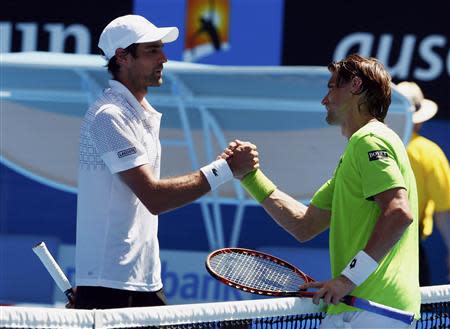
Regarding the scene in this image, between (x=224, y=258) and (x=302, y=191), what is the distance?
3.82 metres

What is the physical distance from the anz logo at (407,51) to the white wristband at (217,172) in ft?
11.9

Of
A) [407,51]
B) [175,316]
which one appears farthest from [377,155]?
[407,51]

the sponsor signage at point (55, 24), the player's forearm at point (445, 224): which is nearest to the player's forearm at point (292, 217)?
the player's forearm at point (445, 224)

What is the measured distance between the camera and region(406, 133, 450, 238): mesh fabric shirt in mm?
6848

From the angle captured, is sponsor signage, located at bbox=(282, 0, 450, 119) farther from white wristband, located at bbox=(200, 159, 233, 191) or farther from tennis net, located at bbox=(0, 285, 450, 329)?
tennis net, located at bbox=(0, 285, 450, 329)

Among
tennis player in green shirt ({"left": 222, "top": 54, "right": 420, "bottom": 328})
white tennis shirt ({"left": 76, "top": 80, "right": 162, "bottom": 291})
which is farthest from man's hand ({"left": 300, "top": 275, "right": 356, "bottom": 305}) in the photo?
white tennis shirt ({"left": 76, "top": 80, "right": 162, "bottom": 291})

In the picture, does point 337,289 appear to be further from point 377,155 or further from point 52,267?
point 52,267

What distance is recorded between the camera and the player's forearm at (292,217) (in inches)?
148

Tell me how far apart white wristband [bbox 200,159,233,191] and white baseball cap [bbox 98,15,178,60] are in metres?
0.45

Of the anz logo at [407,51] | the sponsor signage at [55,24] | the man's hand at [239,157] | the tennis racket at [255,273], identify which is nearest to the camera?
the tennis racket at [255,273]

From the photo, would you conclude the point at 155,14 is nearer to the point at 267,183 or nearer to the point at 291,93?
the point at 291,93

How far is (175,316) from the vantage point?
317 centimetres

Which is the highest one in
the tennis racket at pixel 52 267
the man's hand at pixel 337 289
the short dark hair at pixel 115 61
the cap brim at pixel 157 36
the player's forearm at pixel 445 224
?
the cap brim at pixel 157 36

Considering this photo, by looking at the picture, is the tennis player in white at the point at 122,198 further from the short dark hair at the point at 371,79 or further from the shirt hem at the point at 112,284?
the short dark hair at the point at 371,79
